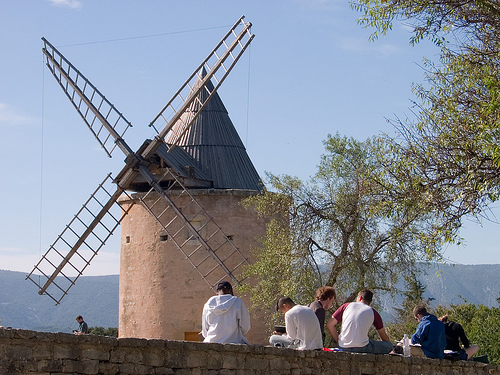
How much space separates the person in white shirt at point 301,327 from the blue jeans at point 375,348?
3.26 feet

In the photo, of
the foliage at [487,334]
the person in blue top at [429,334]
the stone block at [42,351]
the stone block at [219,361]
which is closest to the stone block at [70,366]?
the stone block at [42,351]

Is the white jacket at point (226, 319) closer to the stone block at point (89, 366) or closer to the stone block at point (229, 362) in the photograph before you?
the stone block at point (229, 362)

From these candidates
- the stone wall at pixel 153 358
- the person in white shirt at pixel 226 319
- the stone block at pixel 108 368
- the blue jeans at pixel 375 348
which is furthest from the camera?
the blue jeans at pixel 375 348

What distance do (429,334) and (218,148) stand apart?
1196cm

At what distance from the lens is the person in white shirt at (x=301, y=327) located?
937 centimetres

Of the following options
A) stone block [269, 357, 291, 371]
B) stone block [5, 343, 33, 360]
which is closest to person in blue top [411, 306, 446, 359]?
stone block [269, 357, 291, 371]

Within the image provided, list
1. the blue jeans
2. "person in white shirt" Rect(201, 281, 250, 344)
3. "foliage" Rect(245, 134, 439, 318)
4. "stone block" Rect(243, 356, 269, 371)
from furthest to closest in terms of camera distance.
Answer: "foliage" Rect(245, 134, 439, 318) → the blue jeans → "person in white shirt" Rect(201, 281, 250, 344) → "stone block" Rect(243, 356, 269, 371)

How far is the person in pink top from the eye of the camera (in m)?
10.2


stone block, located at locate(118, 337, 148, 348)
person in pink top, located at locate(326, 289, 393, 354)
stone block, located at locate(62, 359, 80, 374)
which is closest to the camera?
stone block, located at locate(62, 359, 80, 374)

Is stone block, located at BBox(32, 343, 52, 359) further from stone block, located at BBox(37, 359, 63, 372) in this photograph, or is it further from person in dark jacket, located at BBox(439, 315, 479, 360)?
person in dark jacket, located at BBox(439, 315, 479, 360)

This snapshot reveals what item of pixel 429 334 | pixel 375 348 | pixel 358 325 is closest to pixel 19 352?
pixel 358 325

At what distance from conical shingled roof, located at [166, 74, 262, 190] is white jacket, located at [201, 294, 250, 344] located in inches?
486

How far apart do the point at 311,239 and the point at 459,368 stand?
6333 mm

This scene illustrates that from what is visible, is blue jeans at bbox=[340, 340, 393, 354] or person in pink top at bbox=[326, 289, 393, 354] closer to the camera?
person in pink top at bbox=[326, 289, 393, 354]
